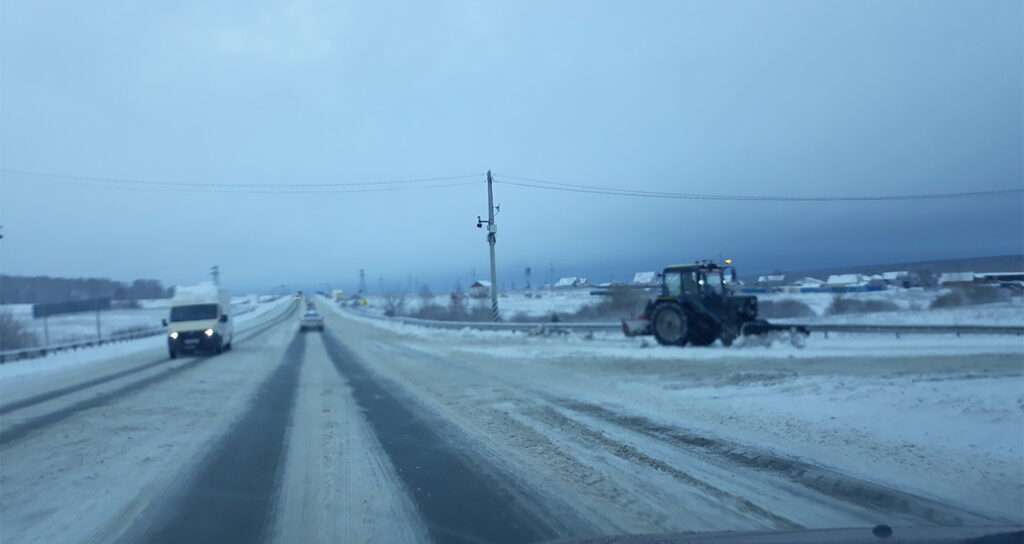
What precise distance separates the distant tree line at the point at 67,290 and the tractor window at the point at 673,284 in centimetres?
2570

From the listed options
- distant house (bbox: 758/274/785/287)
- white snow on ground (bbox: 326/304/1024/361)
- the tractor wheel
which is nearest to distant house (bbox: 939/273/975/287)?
white snow on ground (bbox: 326/304/1024/361)

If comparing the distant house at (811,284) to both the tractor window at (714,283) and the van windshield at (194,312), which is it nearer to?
the tractor window at (714,283)

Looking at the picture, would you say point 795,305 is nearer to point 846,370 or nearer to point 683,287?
point 683,287

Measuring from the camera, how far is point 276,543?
6.43 meters

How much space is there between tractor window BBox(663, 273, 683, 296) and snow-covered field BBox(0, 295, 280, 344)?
21.6m

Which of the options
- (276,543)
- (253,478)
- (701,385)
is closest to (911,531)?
(276,543)

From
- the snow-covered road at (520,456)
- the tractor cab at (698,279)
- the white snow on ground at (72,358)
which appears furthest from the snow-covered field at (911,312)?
the white snow on ground at (72,358)

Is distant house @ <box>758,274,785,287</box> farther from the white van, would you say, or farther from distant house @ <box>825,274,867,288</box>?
the white van

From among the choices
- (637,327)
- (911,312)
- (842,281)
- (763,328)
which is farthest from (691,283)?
(842,281)

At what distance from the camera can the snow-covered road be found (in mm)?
6993

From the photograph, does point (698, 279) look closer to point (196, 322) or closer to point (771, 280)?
point (771, 280)

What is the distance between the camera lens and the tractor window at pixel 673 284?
2698cm

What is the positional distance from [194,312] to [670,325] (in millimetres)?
19707

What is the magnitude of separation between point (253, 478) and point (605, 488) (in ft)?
13.2
